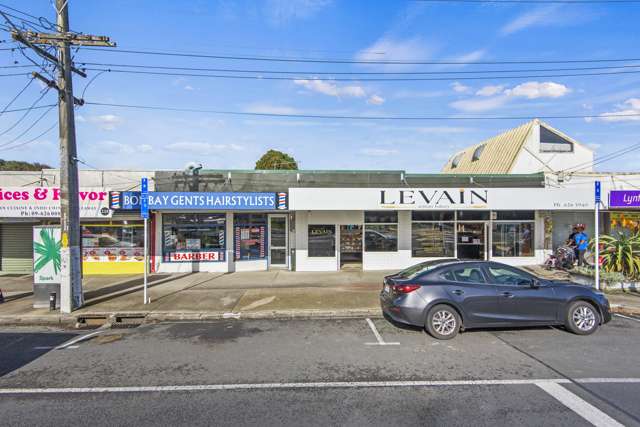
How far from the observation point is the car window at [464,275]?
22.9 feet

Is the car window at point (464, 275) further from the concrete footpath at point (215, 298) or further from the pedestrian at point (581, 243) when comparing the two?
the pedestrian at point (581, 243)

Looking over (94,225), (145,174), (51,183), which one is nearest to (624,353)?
(145,174)

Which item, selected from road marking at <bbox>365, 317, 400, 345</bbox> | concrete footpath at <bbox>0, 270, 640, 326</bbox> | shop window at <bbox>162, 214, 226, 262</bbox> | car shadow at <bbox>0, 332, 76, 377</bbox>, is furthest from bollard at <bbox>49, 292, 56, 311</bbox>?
road marking at <bbox>365, 317, 400, 345</bbox>

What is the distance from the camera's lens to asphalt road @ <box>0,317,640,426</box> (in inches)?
161

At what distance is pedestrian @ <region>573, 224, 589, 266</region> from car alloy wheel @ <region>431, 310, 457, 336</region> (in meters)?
10.2

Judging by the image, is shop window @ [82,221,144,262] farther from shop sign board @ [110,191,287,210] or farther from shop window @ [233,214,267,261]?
shop window @ [233,214,267,261]

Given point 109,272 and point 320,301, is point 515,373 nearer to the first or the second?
point 320,301

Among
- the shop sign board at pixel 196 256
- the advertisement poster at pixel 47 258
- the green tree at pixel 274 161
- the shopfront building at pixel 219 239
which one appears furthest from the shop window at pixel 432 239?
the green tree at pixel 274 161

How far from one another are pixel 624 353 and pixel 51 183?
18.5 m

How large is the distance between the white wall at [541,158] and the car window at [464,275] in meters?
14.2

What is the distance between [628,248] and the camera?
11.5 metres

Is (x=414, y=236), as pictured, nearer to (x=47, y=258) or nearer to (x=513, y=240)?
(x=513, y=240)

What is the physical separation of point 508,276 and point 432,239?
8.12 meters

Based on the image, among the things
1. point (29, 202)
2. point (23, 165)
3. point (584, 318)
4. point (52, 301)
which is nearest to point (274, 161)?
point (23, 165)
